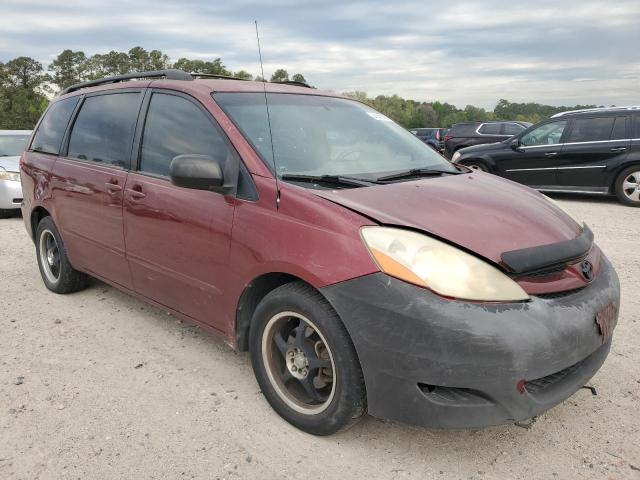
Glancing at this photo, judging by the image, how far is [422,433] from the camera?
256cm

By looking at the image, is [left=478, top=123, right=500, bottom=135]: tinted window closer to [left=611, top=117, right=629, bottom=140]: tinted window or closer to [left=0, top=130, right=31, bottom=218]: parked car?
[left=611, top=117, right=629, bottom=140]: tinted window

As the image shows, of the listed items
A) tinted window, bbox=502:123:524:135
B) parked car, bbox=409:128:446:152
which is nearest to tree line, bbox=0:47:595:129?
parked car, bbox=409:128:446:152

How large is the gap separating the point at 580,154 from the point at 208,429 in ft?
29.6

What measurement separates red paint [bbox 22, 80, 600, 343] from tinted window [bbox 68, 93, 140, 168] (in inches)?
4.2

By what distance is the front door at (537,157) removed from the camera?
9.85 m

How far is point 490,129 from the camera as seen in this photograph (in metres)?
16.9

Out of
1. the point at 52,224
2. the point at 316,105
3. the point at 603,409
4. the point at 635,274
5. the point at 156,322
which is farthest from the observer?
the point at 635,274

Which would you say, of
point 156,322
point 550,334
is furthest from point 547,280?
point 156,322

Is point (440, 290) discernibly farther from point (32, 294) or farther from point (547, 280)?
point (32, 294)

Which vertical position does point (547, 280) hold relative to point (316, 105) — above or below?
below

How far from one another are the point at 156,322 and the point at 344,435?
199 cm

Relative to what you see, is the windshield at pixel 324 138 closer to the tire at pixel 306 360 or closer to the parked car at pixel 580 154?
the tire at pixel 306 360

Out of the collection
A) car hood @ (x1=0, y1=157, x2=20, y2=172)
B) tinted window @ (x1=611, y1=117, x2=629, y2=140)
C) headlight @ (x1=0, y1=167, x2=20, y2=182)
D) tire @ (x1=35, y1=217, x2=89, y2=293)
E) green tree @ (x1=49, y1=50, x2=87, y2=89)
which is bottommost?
tire @ (x1=35, y1=217, x2=89, y2=293)

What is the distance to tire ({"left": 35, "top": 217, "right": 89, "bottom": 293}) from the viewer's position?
14.6 feet
